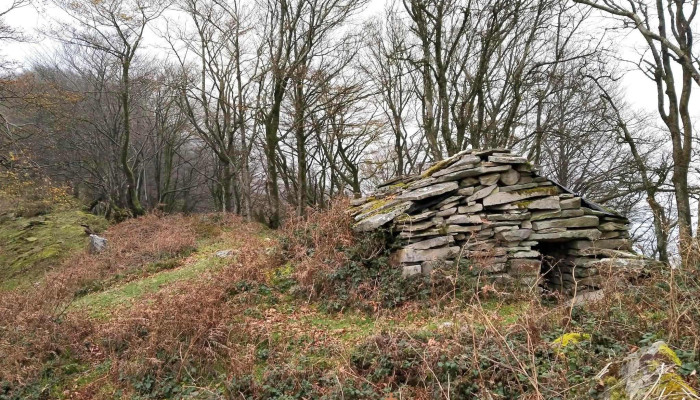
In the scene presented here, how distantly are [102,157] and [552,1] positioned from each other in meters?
24.1

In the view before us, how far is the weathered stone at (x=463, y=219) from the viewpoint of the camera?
6.93 meters

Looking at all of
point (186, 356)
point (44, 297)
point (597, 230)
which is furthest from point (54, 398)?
point (597, 230)

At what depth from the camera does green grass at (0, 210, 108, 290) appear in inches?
435

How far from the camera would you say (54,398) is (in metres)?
4.52

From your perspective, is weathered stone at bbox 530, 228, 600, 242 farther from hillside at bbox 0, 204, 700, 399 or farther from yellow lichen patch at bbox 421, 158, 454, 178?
yellow lichen patch at bbox 421, 158, 454, 178

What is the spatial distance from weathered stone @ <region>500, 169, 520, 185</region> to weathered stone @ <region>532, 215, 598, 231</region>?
0.90 metres

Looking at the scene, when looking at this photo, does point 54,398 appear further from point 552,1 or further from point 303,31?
point 552,1

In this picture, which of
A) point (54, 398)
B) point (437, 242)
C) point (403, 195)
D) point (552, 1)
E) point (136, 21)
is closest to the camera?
point (54, 398)

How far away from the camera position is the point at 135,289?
8.09 meters

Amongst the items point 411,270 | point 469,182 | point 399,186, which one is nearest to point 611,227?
point 469,182

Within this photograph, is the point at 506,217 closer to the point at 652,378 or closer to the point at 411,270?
the point at 411,270

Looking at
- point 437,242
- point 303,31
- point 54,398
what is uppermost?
point 303,31

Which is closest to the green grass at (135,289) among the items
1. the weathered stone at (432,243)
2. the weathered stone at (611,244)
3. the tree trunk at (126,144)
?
the weathered stone at (432,243)

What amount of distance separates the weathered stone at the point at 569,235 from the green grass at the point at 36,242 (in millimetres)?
12797
